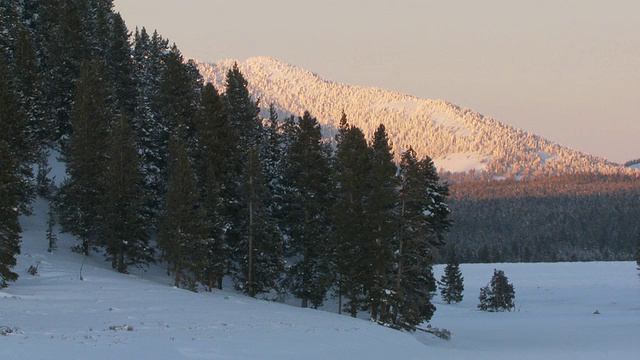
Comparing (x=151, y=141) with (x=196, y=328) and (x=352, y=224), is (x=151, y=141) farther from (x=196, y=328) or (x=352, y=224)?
(x=196, y=328)


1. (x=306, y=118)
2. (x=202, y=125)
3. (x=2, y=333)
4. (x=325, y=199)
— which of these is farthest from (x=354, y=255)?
(x=2, y=333)

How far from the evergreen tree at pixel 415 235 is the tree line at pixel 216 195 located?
0.32ft

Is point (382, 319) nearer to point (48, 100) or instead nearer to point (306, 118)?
point (306, 118)

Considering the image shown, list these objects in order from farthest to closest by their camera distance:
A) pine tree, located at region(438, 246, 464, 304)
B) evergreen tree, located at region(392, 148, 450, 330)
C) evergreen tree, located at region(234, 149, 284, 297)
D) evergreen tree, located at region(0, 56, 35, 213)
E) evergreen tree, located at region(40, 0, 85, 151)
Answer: pine tree, located at region(438, 246, 464, 304) < evergreen tree, located at region(40, 0, 85, 151) < evergreen tree, located at region(234, 149, 284, 297) < evergreen tree, located at region(392, 148, 450, 330) < evergreen tree, located at region(0, 56, 35, 213)

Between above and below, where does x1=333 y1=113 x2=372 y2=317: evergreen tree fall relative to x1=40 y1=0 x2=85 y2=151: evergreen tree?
below

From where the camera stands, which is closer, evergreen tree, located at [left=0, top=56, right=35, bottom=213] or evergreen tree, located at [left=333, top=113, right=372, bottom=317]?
evergreen tree, located at [left=0, top=56, right=35, bottom=213]

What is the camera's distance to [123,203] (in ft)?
138

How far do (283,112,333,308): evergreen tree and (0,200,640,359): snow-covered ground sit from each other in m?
5.16

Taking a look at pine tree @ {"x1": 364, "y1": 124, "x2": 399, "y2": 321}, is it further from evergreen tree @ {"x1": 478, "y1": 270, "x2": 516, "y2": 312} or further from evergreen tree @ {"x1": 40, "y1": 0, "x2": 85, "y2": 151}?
evergreen tree @ {"x1": 478, "y1": 270, "x2": 516, "y2": 312}

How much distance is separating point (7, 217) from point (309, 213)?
66.0ft

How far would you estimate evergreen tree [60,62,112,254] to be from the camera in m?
43.3

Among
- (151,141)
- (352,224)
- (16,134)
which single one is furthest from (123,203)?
(352,224)

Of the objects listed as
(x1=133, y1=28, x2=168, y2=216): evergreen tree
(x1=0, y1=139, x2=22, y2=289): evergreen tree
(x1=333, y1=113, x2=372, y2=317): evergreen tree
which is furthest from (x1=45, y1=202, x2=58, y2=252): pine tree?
(x1=333, y1=113, x2=372, y2=317): evergreen tree

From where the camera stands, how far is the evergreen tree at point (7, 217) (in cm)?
3048
